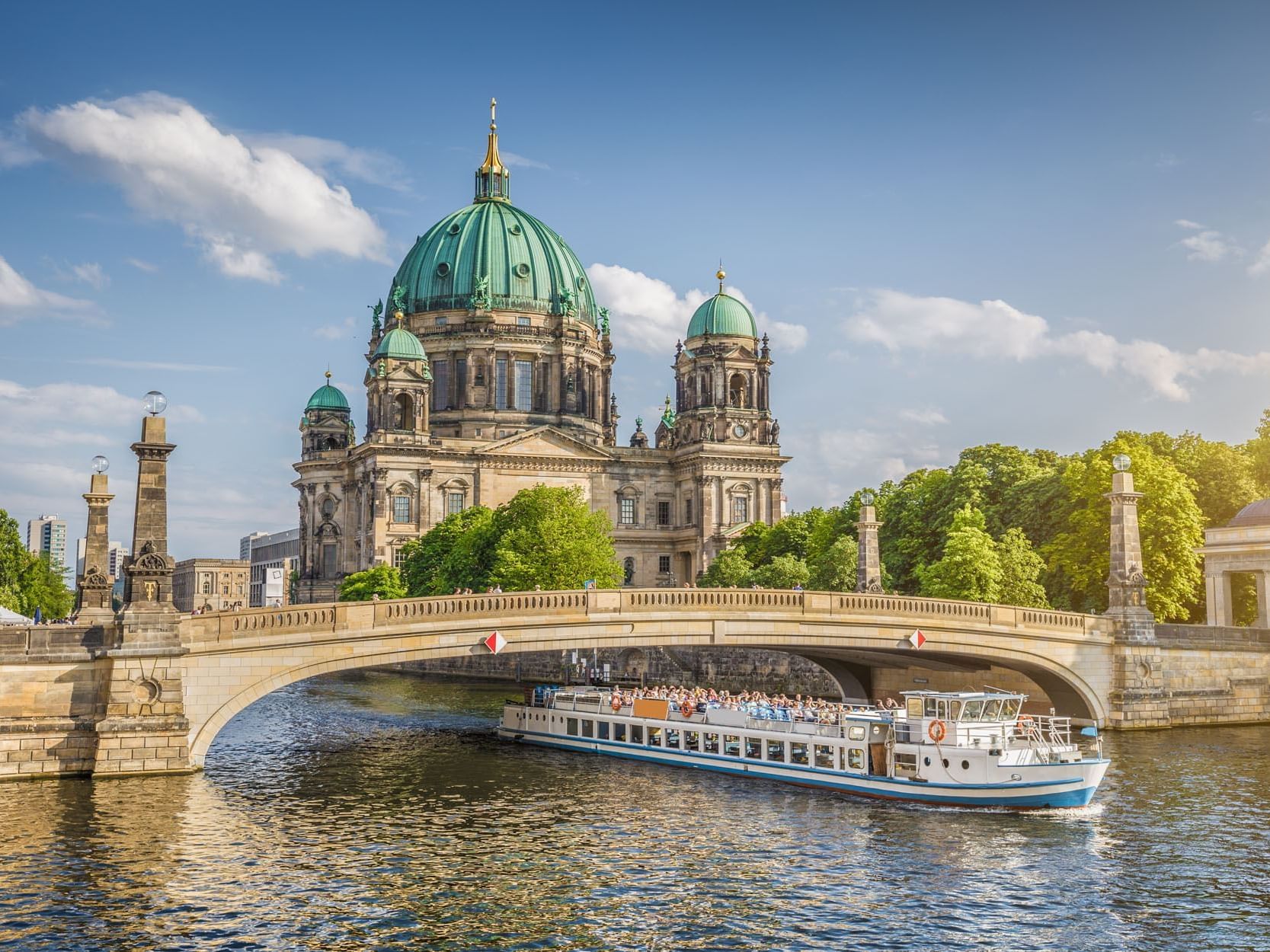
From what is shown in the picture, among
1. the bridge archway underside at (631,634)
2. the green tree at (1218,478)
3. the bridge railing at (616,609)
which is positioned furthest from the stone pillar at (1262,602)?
the bridge railing at (616,609)

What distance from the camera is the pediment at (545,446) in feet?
416

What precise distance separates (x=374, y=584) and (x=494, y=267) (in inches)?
1559

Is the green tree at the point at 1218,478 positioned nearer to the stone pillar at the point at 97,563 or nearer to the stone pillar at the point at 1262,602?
the stone pillar at the point at 1262,602

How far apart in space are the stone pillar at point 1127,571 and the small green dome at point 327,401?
96.3 m

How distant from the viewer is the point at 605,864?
107ft

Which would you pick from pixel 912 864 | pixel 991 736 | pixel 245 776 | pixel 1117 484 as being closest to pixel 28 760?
pixel 245 776

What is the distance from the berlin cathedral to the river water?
78342 millimetres

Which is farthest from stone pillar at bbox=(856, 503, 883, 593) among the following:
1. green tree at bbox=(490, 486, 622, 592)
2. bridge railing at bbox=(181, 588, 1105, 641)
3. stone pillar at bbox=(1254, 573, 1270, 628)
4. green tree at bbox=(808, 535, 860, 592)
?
green tree at bbox=(490, 486, 622, 592)

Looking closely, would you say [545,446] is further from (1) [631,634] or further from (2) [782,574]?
(1) [631,634]

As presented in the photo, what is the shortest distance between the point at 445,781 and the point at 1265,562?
127 ft

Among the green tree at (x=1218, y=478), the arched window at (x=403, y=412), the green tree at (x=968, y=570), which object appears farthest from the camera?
the arched window at (x=403, y=412)

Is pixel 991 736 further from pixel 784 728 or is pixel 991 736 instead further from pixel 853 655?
pixel 853 655

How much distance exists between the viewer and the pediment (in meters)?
127

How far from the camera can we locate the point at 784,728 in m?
46.2
